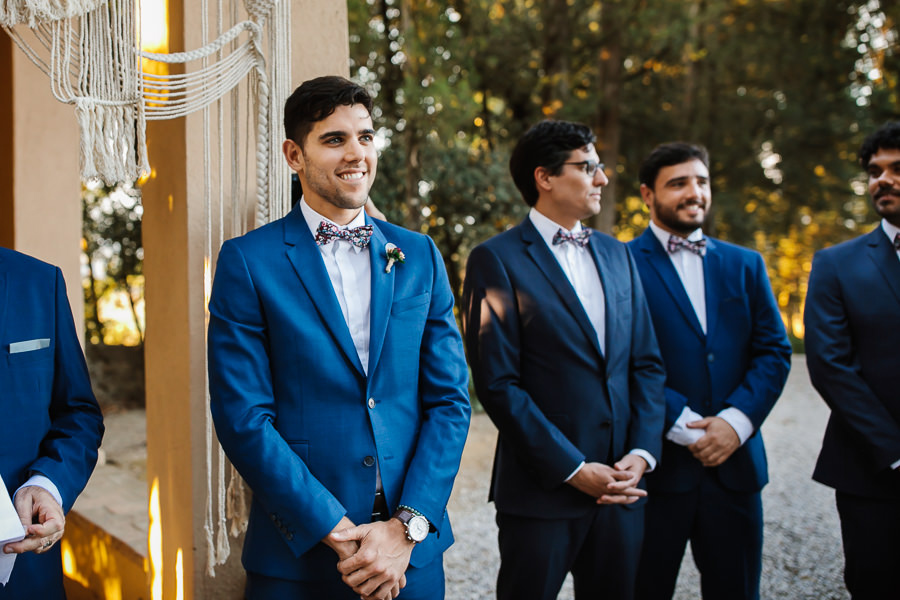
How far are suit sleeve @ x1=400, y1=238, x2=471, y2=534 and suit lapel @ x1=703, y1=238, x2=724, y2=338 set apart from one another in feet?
3.97

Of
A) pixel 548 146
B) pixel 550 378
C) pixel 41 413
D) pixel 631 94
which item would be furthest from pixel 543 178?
pixel 631 94

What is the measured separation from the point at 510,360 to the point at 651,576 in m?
1.03

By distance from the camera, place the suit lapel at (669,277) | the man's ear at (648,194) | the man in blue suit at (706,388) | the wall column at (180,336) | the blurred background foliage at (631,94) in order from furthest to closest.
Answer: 1. the blurred background foliage at (631,94)
2. the man's ear at (648,194)
3. the suit lapel at (669,277)
4. the man in blue suit at (706,388)
5. the wall column at (180,336)

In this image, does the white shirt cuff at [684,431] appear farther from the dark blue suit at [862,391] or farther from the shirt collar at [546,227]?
the shirt collar at [546,227]

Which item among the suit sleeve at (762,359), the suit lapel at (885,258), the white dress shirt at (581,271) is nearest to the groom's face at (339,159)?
the white dress shirt at (581,271)

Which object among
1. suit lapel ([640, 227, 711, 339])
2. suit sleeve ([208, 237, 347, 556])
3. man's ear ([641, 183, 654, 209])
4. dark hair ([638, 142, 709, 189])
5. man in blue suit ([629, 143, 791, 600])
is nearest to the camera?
suit sleeve ([208, 237, 347, 556])

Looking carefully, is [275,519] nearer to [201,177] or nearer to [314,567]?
[314,567]

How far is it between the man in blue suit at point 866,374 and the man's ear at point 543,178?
1.05m

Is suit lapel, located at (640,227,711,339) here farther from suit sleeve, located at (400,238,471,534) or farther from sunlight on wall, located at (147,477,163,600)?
sunlight on wall, located at (147,477,163,600)

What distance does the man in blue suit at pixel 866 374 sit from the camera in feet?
8.38

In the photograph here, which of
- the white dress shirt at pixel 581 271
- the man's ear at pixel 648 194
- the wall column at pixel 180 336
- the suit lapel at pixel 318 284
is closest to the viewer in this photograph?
the suit lapel at pixel 318 284

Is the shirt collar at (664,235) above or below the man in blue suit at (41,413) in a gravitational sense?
above

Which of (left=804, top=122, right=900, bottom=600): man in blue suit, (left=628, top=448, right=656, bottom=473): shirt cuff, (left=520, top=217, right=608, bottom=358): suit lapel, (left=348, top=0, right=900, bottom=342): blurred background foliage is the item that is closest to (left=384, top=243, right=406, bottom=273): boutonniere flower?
(left=520, top=217, right=608, bottom=358): suit lapel

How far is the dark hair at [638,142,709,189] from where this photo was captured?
2965mm
